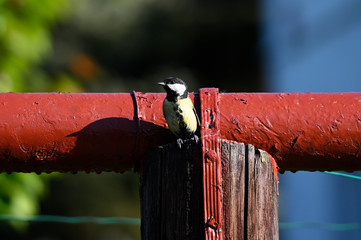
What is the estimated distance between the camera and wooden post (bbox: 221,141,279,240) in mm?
1585

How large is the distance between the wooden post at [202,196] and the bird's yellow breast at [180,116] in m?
0.13

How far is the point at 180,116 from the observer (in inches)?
74.1

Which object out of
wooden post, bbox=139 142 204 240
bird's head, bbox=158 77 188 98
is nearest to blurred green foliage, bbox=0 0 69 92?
bird's head, bbox=158 77 188 98

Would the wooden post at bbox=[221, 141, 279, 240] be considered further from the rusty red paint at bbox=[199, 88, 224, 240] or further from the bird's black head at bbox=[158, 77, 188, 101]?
the bird's black head at bbox=[158, 77, 188, 101]

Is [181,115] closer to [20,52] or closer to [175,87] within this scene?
[175,87]

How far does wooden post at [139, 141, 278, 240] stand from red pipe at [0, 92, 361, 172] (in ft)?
0.35

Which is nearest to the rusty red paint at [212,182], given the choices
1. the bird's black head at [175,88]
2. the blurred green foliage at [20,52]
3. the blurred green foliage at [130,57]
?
the bird's black head at [175,88]

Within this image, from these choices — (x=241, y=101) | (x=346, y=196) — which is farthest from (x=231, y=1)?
(x=241, y=101)

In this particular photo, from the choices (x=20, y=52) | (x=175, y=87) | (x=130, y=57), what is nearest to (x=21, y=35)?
(x=20, y=52)

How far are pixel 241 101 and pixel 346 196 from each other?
5594 millimetres

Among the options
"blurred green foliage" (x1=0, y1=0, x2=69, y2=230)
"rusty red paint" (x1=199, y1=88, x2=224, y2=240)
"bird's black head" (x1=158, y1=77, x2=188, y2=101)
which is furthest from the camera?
"blurred green foliage" (x1=0, y1=0, x2=69, y2=230)

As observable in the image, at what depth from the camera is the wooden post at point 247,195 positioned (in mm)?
1585

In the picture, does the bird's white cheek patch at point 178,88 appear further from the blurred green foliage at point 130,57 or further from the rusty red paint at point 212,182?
the blurred green foliage at point 130,57

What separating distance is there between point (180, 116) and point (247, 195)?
0.37 meters
